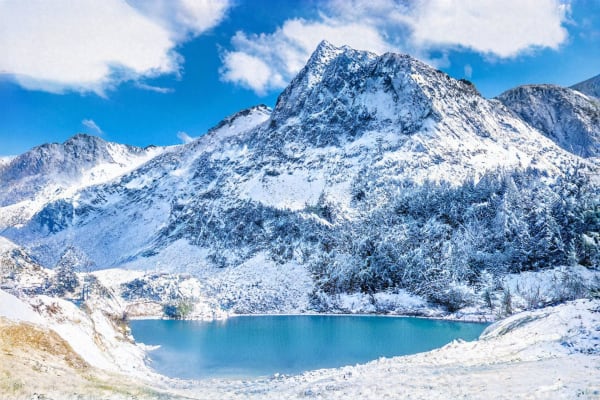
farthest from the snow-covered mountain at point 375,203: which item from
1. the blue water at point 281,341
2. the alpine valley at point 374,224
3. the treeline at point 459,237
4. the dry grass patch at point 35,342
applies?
the dry grass patch at point 35,342

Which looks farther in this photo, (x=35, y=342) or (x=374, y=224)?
(x=374, y=224)

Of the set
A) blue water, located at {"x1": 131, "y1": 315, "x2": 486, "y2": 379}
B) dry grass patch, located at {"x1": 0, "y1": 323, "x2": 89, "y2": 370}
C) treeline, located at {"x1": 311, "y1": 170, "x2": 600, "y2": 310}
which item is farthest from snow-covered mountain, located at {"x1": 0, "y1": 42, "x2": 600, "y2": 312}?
dry grass patch, located at {"x1": 0, "y1": 323, "x2": 89, "y2": 370}

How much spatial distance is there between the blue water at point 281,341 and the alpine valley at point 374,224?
7.63 meters

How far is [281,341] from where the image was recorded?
7106 centimetres

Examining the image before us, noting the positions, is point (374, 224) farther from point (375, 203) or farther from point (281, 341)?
point (281, 341)

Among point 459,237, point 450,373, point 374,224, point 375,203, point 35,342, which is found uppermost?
point 375,203

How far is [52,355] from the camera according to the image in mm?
25547

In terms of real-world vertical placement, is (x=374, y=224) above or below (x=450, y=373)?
above

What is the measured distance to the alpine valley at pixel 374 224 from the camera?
99875 millimetres

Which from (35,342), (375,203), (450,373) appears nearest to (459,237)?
(375,203)

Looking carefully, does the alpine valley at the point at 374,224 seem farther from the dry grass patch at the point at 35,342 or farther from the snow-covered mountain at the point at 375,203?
the dry grass patch at the point at 35,342

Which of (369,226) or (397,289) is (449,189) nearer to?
(369,226)

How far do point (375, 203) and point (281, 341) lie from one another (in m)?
70.3

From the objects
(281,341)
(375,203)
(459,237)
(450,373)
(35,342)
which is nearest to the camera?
(450,373)
